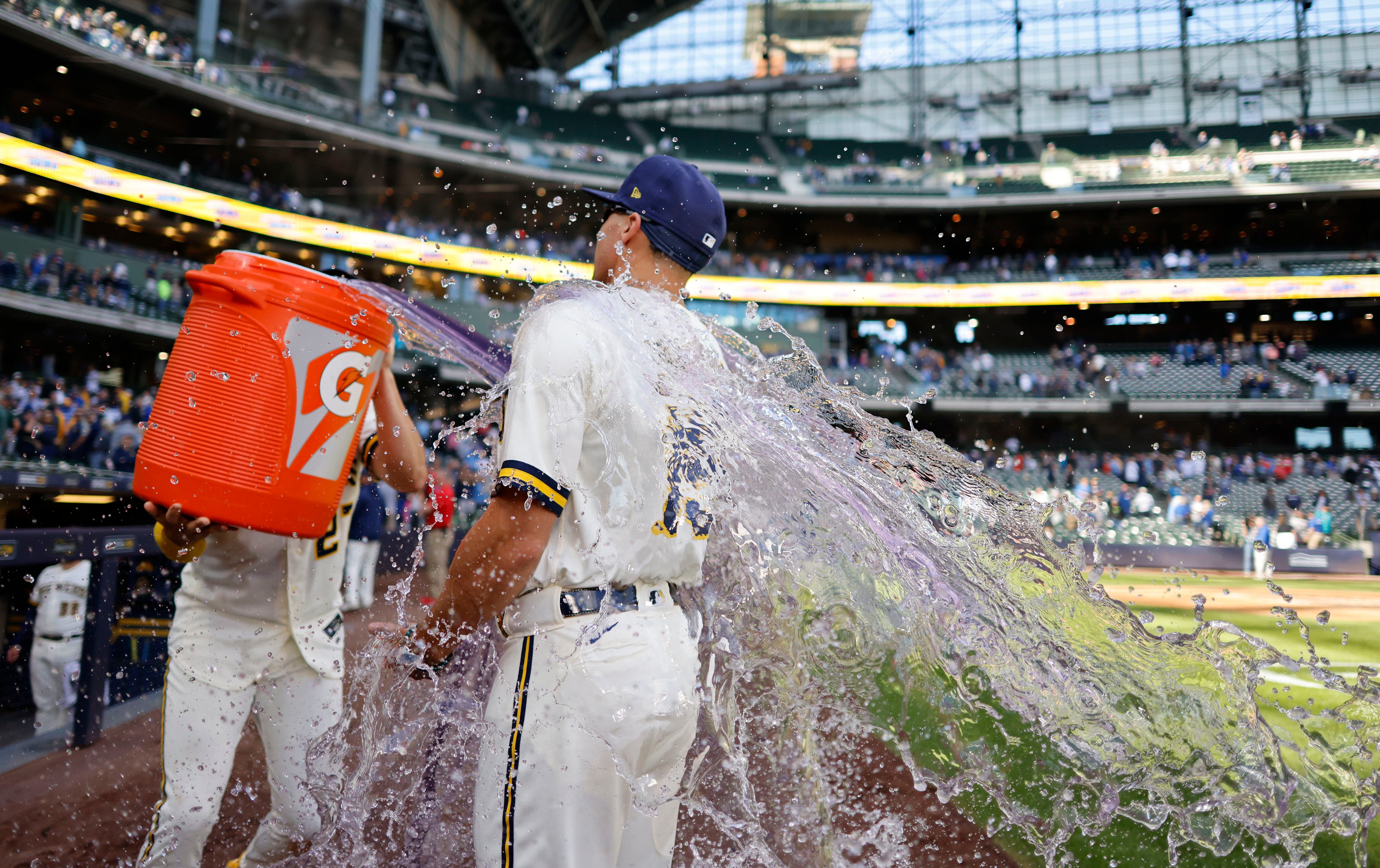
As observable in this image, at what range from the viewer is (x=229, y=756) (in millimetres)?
2066

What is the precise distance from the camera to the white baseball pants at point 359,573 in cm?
814

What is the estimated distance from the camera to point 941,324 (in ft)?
93.5

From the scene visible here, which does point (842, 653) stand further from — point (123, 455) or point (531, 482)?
point (123, 455)

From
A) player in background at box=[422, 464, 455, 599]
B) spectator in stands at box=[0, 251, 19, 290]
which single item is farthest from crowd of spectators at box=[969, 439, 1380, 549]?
spectator in stands at box=[0, 251, 19, 290]

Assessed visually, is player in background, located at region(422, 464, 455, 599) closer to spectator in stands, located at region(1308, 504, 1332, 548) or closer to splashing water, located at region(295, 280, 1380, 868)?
splashing water, located at region(295, 280, 1380, 868)

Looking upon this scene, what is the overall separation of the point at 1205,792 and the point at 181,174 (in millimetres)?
22848

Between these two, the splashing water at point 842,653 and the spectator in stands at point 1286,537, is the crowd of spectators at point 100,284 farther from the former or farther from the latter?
the spectator in stands at point 1286,537

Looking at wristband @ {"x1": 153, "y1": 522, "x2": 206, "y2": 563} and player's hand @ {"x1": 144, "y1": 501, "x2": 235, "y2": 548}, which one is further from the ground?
player's hand @ {"x1": 144, "y1": 501, "x2": 235, "y2": 548}

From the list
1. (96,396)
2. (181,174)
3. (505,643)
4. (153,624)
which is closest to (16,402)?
(96,396)

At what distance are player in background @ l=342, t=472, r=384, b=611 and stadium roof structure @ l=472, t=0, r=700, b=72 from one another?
27498 millimetres

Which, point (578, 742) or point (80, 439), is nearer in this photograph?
point (578, 742)

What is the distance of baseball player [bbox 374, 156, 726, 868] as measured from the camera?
1340 mm

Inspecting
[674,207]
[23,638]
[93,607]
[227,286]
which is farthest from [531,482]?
[23,638]

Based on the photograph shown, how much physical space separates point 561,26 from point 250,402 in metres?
36.1
